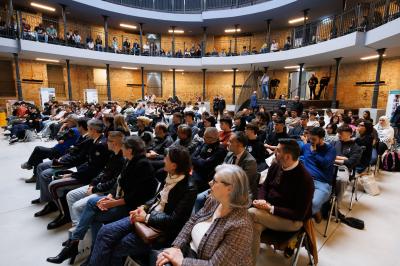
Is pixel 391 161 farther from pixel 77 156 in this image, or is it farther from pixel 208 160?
pixel 77 156

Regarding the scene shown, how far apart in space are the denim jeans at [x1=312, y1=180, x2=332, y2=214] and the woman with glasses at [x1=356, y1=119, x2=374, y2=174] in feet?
4.66

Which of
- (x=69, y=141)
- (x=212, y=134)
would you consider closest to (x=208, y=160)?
(x=212, y=134)

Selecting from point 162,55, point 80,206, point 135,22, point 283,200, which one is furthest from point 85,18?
point 283,200

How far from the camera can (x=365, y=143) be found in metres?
3.96

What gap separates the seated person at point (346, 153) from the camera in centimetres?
335

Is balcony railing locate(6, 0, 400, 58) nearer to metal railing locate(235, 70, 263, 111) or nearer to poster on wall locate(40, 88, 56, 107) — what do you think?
metal railing locate(235, 70, 263, 111)

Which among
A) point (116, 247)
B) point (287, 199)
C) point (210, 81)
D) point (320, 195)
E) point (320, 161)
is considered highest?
point (210, 81)

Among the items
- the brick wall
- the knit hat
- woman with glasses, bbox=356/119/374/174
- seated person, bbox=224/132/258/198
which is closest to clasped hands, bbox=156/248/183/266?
seated person, bbox=224/132/258/198

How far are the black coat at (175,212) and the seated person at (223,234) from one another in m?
0.21

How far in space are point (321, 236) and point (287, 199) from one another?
4.17 feet

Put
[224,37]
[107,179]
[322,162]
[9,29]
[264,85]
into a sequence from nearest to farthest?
1. [107,179]
2. [322,162]
3. [9,29]
4. [264,85]
5. [224,37]

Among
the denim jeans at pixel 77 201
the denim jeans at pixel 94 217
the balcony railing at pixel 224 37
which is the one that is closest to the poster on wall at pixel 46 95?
the balcony railing at pixel 224 37

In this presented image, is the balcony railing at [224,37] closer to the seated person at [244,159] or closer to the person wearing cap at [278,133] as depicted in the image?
the person wearing cap at [278,133]

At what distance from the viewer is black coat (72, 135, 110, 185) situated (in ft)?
10.3
